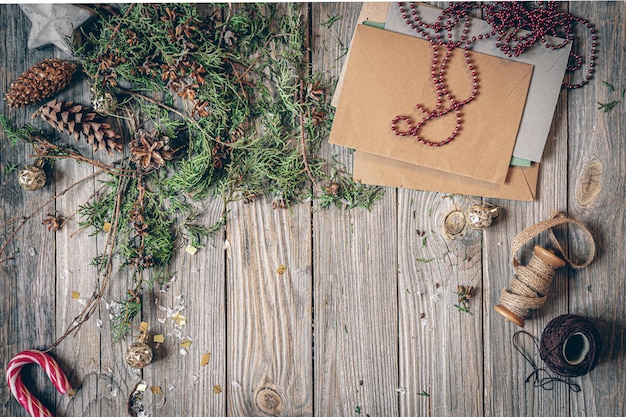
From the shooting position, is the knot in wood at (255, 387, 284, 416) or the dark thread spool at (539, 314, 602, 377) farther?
the knot in wood at (255, 387, 284, 416)

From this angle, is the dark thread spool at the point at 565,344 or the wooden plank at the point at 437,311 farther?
the wooden plank at the point at 437,311

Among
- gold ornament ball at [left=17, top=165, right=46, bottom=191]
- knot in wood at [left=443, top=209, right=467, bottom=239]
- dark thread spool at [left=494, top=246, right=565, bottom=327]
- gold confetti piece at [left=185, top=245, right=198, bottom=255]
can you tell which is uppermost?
gold ornament ball at [left=17, top=165, right=46, bottom=191]

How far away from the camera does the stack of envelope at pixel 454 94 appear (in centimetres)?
112

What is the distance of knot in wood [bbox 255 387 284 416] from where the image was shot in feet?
3.92

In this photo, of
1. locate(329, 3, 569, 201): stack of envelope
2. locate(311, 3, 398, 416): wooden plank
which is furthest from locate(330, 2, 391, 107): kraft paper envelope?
locate(311, 3, 398, 416): wooden plank

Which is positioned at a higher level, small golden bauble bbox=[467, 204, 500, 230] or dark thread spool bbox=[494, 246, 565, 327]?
small golden bauble bbox=[467, 204, 500, 230]

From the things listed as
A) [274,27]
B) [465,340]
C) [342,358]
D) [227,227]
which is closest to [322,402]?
[342,358]

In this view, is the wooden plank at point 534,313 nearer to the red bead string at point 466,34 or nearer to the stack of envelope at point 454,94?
the stack of envelope at point 454,94

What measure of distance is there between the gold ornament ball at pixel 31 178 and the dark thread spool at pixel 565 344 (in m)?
1.22

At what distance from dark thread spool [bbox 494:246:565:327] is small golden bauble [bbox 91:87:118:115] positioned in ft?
3.27

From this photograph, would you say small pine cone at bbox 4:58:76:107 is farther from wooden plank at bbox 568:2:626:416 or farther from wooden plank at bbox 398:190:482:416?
wooden plank at bbox 568:2:626:416

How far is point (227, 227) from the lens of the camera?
119cm

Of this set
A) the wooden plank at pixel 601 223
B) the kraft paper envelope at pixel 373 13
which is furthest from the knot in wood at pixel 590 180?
the kraft paper envelope at pixel 373 13

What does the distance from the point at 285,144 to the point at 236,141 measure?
0.38ft
